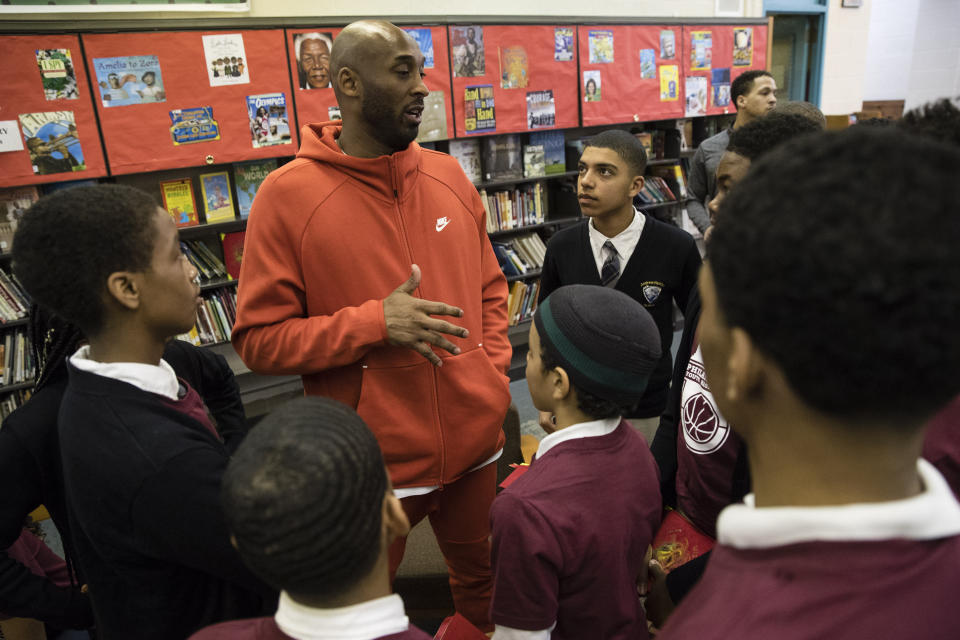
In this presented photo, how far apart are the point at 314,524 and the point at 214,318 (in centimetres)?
334

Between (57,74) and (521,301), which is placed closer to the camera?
(57,74)

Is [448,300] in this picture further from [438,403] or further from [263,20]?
[263,20]

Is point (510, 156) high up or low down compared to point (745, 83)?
down

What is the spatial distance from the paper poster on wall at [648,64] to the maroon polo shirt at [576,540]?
4.43 metres

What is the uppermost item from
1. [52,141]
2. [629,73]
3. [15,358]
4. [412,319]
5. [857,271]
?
[629,73]

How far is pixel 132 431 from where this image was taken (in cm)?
95

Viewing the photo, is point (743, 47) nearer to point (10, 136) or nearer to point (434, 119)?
point (434, 119)

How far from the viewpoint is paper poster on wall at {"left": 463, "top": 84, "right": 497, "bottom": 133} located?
4125 mm

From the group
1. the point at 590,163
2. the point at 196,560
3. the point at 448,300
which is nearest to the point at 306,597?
the point at 196,560

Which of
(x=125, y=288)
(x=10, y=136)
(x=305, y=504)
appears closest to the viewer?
(x=305, y=504)

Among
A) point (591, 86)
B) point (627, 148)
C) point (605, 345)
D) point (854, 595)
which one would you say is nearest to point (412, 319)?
point (605, 345)

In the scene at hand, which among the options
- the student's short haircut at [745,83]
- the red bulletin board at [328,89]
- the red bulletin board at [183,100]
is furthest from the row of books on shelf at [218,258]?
the student's short haircut at [745,83]

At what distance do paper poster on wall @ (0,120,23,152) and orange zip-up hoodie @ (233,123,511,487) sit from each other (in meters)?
2.16

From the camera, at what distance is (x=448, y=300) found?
1684mm
